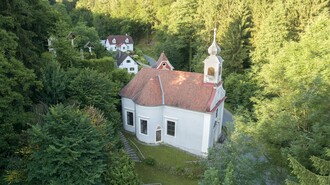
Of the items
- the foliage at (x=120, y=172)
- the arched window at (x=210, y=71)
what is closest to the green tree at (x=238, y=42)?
the arched window at (x=210, y=71)

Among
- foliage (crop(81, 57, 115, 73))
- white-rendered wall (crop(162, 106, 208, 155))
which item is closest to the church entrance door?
white-rendered wall (crop(162, 106, 208, 155))

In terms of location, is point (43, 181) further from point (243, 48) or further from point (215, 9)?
point (215, 9)

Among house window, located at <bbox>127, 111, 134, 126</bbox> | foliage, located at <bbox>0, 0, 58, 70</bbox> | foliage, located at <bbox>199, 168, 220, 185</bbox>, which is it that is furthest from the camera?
house window, located at <bbox>127, 111, 134, 126</bbox>

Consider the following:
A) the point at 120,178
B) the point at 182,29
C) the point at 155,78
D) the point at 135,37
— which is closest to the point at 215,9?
the point at 182,29

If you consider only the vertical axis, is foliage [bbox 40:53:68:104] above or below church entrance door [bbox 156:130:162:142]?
above

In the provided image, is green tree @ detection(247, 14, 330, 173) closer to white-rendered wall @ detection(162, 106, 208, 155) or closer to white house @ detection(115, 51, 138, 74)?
white-rendered wall @ detection(162, 106, 208, 155)

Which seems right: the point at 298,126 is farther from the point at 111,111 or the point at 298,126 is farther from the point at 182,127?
the point at 111,111
